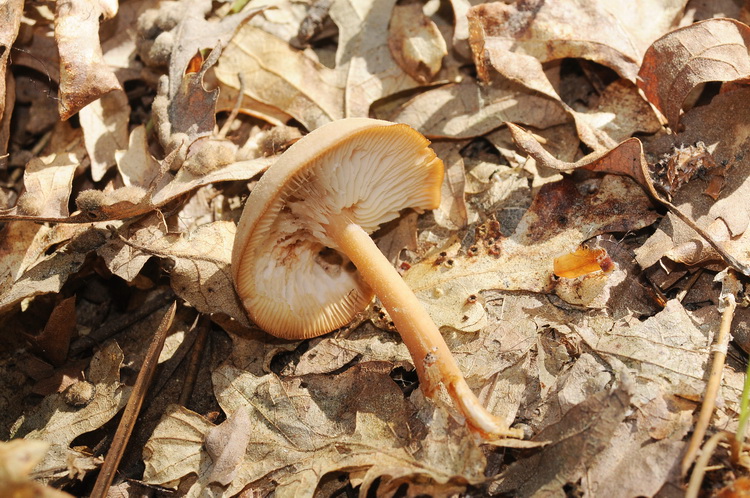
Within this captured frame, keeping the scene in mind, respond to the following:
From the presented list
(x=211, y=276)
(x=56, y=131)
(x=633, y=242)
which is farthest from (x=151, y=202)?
(x=633, y=242)

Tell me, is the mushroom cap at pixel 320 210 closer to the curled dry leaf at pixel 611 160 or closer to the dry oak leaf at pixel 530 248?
the dry oak leaf at pixel 530 248

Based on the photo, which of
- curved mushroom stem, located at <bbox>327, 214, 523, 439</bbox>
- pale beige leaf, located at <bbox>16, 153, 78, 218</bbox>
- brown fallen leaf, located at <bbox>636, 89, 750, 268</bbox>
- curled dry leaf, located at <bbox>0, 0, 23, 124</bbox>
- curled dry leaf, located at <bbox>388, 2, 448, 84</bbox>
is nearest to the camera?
curved mushroom stem, located at <bbox>327, 214, 523, 439</bbox>

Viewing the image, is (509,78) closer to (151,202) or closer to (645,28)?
(645,28)

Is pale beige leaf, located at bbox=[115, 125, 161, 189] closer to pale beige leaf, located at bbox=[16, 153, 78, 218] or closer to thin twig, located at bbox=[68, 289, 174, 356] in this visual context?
pale beige leaf, located at bbox=[16, 153, 78, 218]

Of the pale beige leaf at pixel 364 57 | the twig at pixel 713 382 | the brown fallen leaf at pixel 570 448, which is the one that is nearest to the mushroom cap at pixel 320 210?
the pale beige leaf at pixel 364 57

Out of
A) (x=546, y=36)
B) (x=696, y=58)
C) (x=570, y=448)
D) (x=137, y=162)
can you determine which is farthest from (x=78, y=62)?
(x=696, y=58)

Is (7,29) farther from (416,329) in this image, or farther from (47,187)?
(416,329)

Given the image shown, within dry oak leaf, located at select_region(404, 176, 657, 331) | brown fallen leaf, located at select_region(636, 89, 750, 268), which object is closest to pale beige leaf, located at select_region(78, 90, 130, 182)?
dry oak leaf, located at select_region(404, 176, 657, 331)
